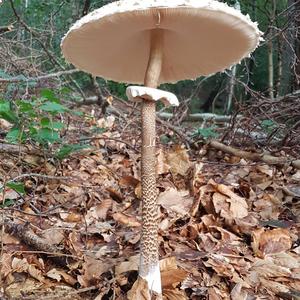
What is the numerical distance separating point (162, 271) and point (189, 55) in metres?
1.09

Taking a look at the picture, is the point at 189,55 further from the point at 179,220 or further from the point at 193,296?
the point at 193,296

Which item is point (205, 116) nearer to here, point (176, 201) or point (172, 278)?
point (176, 201)

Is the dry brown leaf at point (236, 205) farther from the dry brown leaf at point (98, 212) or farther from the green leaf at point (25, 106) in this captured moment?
the green leaf at point (25, 106)

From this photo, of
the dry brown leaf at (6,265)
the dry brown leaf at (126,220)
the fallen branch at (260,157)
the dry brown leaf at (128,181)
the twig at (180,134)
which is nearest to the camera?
the dry brown leaf at (6,265)

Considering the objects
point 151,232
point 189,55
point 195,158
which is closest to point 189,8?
point 189,55

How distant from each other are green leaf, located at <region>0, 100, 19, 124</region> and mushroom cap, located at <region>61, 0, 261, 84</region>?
76 centimetres

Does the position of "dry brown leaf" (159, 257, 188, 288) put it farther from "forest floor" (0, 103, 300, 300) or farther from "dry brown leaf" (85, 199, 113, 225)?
"dry brown leaf" (85, 199, 113, 225)

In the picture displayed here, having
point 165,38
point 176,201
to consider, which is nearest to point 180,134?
point 176,201

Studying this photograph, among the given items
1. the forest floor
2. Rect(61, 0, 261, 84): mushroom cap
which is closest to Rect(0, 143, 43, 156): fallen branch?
the forest floor

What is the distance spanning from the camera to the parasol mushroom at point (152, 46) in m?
1.44

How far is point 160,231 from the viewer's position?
2338 millimetres

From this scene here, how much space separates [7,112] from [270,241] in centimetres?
184

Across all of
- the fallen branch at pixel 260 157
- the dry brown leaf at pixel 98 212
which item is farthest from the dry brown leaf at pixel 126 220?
the fallen branch at pixel 260 157

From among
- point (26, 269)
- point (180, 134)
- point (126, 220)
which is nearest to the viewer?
point (26, 269)
